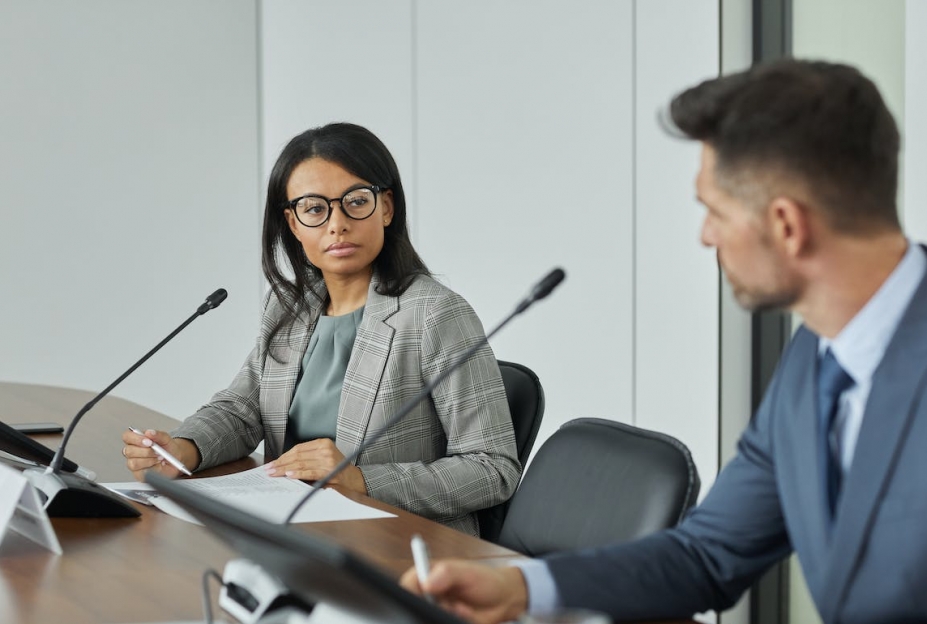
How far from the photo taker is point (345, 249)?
8.24ft

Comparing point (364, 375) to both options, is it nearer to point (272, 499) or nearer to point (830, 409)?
point (272, 499)

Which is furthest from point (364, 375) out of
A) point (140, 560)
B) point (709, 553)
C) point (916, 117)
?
point (916, 117)

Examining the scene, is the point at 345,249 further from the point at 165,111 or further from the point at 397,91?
the point at 165,111

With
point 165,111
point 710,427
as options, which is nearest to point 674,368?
point 710,427

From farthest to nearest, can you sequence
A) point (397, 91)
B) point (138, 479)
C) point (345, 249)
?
point (397, 91), point (345, 249), point (138, 479)

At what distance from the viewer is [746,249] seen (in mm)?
1308

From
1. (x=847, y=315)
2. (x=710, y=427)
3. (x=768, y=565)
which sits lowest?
(x=710, y=427)

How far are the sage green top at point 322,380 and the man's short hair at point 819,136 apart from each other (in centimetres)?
143

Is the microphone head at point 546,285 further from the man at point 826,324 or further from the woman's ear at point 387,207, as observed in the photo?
the woman's ear at point 387,207

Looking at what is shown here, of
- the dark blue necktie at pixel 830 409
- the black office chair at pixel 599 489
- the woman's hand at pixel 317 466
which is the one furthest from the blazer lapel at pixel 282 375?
the dark blue necktie at pixel 830 409

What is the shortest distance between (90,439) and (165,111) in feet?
12.3

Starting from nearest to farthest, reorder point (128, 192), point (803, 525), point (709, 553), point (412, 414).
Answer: point (803, 525), point (709, 553), point (412, 414), point (128, 192)

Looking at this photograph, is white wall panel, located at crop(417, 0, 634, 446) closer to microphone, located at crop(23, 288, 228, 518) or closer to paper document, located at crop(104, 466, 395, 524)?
paper document, located at crop(104, 466, 395, 524)

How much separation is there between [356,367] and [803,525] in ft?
4.26
